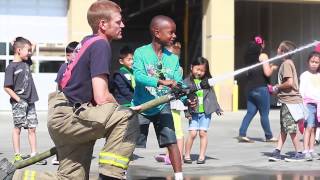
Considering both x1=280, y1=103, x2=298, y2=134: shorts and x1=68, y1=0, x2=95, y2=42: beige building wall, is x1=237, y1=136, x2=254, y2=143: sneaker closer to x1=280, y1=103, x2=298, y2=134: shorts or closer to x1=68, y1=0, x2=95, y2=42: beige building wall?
x1=280, y1=103, x2=298, y2=134: shorts

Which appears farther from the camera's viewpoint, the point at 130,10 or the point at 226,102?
the point at 130,10

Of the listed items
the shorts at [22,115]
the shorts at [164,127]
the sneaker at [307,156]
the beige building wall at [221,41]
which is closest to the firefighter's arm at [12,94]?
the shorts at [22,115]

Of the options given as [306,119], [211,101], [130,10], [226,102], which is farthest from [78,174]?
[130,10]

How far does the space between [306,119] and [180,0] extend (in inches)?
726

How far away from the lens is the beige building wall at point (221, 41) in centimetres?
1922

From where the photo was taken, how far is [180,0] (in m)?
27.1

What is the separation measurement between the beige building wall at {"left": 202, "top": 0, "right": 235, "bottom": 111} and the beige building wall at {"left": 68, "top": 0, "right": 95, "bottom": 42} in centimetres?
395

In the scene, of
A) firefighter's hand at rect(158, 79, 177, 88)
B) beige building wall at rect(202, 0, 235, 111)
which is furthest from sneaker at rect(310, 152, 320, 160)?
beige building wall at rect(202, 0, 235, 111)

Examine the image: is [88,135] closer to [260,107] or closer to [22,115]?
[22,115]

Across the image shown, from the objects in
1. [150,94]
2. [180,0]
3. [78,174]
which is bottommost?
[78,174]

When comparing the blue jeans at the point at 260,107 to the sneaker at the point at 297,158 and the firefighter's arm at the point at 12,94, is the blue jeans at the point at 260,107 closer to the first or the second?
the sneaker at the point at 297,158

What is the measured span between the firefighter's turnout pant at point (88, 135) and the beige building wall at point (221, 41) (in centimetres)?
1442

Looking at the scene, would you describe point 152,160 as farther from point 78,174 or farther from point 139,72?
point 78,174

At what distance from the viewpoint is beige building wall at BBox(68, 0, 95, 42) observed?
18469 mm
